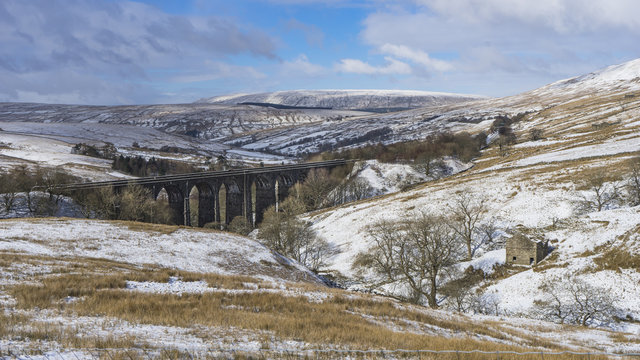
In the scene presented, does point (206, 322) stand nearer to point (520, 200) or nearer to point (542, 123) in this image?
point (520, 200)

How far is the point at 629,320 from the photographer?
3094 cm

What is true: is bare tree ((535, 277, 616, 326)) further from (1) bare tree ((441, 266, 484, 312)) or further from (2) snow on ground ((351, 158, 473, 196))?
(2) snow on ground ((351, 158, 473, 196))

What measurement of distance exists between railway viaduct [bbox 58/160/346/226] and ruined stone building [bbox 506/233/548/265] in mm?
70219

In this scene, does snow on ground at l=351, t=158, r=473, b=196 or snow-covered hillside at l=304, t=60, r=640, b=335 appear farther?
snow on ground at l=351, t=158, r=473, b=196

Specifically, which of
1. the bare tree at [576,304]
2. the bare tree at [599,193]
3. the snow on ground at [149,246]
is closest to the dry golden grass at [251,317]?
the snow on ground at [149,246]

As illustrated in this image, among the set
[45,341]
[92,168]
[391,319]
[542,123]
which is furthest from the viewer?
[542,123]

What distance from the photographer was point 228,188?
114812mm

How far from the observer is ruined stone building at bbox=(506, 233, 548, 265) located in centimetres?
4334

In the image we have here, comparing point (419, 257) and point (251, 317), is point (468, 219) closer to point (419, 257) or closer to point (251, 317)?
point (419, 257)

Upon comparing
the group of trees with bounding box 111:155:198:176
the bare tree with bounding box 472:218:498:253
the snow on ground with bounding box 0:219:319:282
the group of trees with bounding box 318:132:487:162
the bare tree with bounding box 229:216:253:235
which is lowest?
the bare tree with bounding box 229:216:253:235

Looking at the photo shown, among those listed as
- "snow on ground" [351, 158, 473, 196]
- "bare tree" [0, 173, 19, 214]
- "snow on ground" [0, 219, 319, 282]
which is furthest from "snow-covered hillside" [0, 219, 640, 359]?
"snow on ground" [351, 158, 473, 196]

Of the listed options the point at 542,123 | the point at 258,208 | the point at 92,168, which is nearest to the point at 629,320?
the point at 258,208

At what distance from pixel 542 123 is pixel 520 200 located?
158631 millimetres

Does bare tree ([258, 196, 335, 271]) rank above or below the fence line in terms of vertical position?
below
